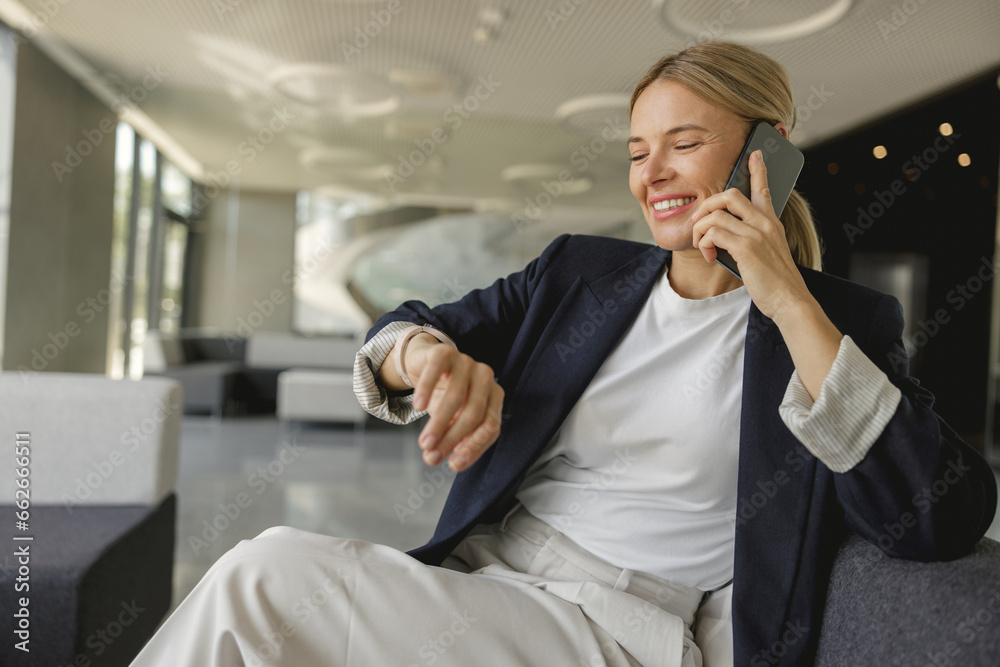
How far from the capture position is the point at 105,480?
197 centimetres

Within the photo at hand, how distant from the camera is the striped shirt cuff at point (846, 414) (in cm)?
82

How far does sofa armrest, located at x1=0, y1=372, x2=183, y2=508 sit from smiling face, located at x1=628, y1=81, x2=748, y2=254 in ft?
5.13

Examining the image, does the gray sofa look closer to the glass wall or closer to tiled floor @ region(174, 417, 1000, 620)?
tiled floor @ region(174, 417, 1000, 620)

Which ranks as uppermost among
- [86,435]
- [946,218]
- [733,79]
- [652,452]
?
[946,218]

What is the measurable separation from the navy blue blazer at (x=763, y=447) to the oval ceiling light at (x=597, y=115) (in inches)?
247

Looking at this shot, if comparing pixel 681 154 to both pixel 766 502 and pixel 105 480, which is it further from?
pixel 105 480

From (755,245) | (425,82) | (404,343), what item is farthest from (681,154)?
(425,82)

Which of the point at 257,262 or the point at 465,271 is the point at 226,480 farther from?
the point at 257,262

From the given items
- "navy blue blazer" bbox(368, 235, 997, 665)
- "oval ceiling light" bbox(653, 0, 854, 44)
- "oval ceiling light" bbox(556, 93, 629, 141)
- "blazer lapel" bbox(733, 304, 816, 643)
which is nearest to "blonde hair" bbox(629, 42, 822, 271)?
"navy blue blazer" bbox(368, 235, 997, 665)

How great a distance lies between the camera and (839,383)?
0.83 m

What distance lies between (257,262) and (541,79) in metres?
6.75

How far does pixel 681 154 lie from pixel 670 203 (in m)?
0.08

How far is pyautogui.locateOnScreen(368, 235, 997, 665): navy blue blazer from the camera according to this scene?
83 centimetres

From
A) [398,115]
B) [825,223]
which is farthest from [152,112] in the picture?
[825,223]
